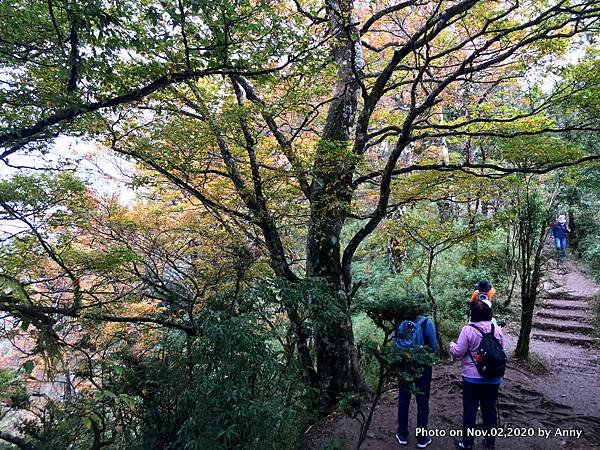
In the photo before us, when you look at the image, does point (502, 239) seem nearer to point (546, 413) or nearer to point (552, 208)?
point (552, 208)

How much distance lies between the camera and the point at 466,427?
→ 13.3 feet

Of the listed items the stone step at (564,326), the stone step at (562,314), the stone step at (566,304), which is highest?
the stone step at (566,304)

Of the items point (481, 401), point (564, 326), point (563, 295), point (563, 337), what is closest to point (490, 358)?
point (481, 401)

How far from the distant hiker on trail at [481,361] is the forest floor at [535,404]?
0.78 meters

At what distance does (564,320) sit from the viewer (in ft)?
30.3

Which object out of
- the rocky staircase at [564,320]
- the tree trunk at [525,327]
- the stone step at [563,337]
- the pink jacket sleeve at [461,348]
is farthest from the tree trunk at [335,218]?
the rocky staircase at [564,320]

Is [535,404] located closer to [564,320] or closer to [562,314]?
[564,320]

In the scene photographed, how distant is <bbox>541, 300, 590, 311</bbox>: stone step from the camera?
9.69 meters

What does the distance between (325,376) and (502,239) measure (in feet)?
29.6

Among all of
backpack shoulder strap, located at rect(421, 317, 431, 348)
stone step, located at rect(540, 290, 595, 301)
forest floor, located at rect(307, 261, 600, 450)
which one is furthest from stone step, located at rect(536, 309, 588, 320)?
backpack shoulder strap, located at rect(421, 317, 431, 348)

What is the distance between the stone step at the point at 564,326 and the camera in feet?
28.2

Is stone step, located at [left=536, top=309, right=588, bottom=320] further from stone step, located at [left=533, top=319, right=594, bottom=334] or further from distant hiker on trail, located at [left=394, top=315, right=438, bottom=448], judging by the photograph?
distant hiker on trail, located at [left=394, top=315, right=438, bottom=448]

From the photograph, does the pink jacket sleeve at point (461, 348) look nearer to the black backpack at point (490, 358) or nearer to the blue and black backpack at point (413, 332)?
the black backpack at point (490, 358)

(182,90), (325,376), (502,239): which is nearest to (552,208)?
(502,239)
